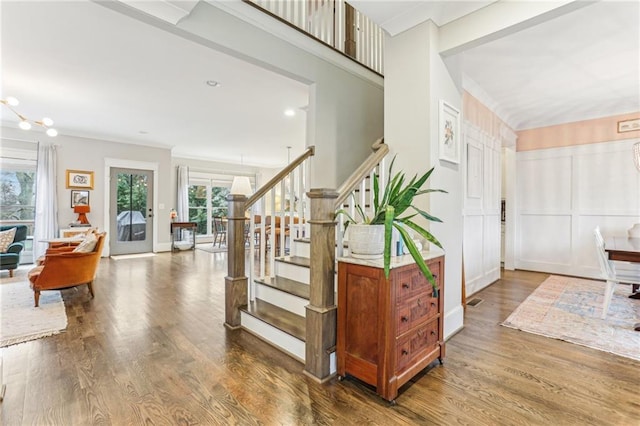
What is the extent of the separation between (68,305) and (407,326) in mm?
3806

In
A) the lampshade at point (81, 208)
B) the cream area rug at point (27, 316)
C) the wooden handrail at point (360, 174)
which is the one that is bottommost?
the cream area rug at point (27, 316)

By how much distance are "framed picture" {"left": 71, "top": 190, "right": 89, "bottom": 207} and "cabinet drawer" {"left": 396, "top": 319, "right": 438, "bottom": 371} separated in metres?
7.24

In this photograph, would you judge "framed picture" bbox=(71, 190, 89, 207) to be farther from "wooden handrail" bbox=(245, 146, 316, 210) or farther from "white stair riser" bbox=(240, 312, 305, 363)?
"white stair riser" bbox=(240, 312, 305, 363)

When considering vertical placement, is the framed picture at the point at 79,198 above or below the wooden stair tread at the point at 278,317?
above

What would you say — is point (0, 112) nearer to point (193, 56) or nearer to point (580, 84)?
point (193, 56)

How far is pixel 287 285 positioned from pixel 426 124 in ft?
6.00

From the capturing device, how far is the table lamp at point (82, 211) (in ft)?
19.8

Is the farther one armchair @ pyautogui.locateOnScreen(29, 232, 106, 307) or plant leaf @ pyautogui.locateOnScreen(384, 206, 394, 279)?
armchair @ pyautogui.locateOnScreen(29, 232, 106, 307)

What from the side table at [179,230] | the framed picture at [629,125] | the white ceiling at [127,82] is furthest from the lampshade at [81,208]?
the framed picture at [629,125]

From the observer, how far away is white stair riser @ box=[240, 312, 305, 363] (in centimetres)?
218

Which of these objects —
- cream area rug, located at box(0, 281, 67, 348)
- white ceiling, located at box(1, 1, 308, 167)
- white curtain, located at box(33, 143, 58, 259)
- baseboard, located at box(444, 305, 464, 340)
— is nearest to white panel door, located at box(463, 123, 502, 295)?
baseboard, located at box(444, 305, 464, 340)

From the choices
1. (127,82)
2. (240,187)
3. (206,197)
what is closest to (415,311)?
(240,187)

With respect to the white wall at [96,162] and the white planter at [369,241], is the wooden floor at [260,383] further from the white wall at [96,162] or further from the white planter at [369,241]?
the white wall at [96,162]

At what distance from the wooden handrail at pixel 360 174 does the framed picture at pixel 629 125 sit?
4422mm
